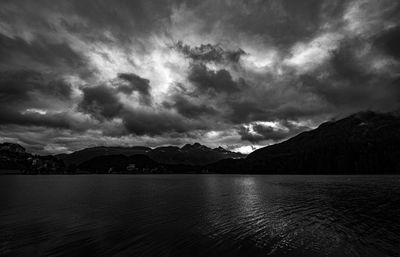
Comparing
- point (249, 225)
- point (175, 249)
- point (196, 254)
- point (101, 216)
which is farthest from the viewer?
point (101, 216)

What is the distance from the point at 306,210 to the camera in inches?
2142

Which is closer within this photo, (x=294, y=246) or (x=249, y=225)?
(x=294, y=246)

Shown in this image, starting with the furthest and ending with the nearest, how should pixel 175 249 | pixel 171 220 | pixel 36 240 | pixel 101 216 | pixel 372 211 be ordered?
1. pixel 372 211
2. pixel 101 216
3. pixel 171 220
4. pixel 36 240
5. pixel 175 249

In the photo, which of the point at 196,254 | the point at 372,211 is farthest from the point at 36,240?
the point at 372,211

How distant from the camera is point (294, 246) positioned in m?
29.5

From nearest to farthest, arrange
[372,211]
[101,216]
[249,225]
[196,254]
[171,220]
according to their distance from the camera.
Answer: [196,254] < [249,225] < [171,220] < [101,216] < [372,211]

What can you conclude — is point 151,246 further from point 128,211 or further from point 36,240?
point 128,211

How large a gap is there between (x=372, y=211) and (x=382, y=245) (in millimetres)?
27934

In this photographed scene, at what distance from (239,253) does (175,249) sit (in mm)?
7160

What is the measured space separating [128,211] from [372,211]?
52.3m

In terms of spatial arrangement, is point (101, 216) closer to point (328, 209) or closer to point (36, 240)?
point (36, 240)

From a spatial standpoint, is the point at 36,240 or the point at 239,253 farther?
the point at 36,240

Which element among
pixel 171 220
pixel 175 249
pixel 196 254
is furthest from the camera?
pixel 171 220

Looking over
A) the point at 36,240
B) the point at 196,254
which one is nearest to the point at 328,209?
the point at 196,254
